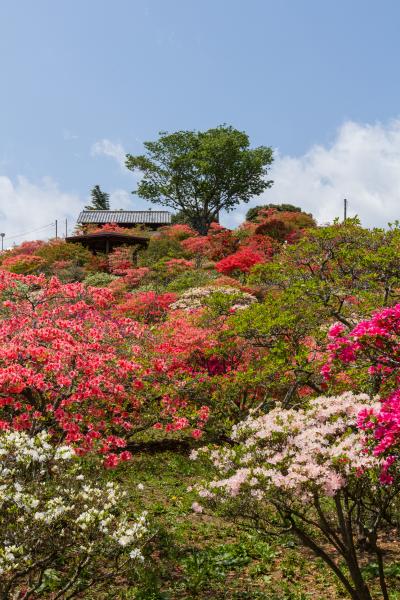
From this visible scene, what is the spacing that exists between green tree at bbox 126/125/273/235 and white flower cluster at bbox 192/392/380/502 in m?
44.6

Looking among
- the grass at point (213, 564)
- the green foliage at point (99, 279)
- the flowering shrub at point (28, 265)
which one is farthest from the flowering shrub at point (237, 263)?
the grass at point (213, 564)

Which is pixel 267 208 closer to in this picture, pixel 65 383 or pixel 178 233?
pixel 178 233

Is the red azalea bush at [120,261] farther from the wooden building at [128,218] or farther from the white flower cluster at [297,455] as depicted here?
the white flower cluster at [297,455]

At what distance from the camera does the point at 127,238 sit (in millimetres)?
40781

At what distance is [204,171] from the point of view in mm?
49812

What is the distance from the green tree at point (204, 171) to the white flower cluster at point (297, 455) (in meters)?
44.6

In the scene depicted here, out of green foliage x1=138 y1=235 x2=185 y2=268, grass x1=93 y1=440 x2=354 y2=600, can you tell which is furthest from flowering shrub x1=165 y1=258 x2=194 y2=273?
grass x1=93 y1=440 x2=354 y2=600

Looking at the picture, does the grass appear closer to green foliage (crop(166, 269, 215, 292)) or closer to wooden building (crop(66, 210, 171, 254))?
green foliage (crop(166, 269, 215, 292))

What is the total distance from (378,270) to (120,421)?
6.79 metres

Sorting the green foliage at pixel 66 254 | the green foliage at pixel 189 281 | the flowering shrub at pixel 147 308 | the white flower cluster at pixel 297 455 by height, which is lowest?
the white flower cluster at pixel 297 455

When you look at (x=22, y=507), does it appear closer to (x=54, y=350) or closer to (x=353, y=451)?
(x=353, y=451)

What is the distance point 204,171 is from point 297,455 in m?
46.3

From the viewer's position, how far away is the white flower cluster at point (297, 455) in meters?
5.38

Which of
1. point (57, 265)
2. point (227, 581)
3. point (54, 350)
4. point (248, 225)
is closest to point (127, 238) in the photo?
point (57, 265)
